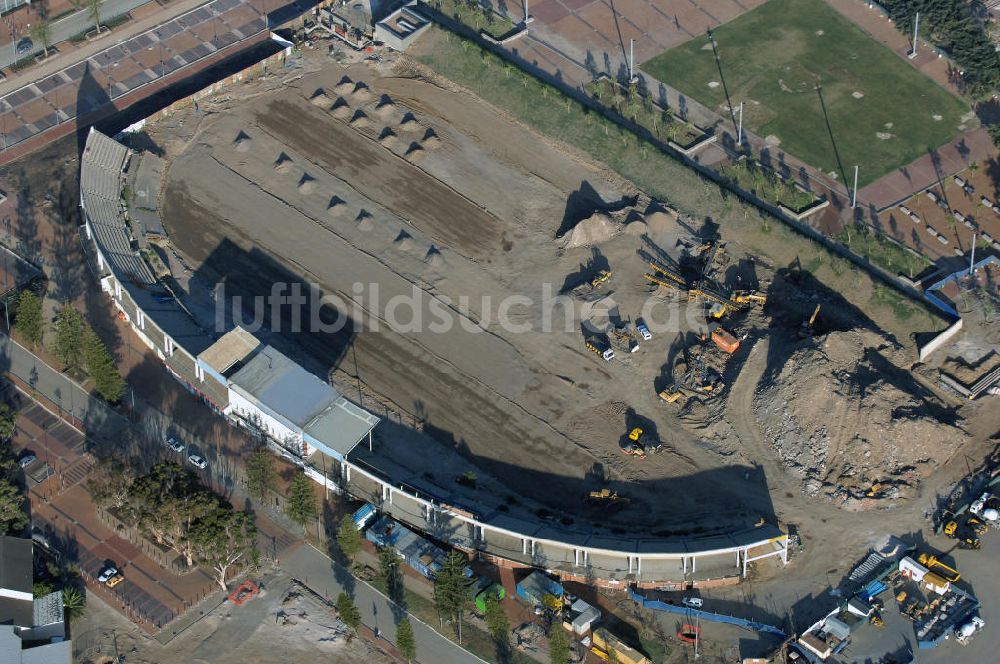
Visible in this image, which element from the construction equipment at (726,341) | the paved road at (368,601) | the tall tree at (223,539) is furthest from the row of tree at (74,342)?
the construction equipment at (726,341)

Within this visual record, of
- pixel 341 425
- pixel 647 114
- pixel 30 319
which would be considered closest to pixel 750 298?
pixel 647 114

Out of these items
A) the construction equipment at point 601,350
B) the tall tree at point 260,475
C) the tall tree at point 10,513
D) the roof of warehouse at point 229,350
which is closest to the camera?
the tall tree at point 10,513

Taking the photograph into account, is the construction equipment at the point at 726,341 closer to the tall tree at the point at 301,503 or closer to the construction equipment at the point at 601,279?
the construction equipment at the point at 601,279

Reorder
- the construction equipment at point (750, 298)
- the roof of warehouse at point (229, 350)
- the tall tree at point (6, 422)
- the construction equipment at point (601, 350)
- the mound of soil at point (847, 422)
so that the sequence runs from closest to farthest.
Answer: the mound of soil at point (847, 422)
the tall tree at point (6, 422)
the roof of warehouse at point (229, 350)
the construction equipment at point (601, 350)
the construction equipment at point (750, 298)

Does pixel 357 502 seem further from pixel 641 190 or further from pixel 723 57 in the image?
pixel 723 57

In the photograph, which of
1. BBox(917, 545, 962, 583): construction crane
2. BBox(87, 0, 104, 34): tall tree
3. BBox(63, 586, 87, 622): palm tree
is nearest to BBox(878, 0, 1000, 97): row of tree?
BBox(917, 545, 962, 583): construction crane

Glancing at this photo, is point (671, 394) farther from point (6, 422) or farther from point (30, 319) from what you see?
point (30, 319)

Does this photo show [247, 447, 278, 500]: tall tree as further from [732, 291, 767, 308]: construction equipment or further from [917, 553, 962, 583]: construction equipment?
[917, 553, 962, 583]: construction equipment
